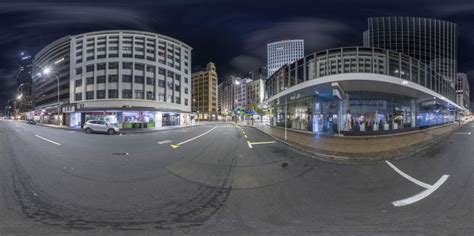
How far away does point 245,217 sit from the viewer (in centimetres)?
439

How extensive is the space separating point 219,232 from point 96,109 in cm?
5226

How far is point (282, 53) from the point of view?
14962 cm

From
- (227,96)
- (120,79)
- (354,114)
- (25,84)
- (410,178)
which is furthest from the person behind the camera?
(227,96)

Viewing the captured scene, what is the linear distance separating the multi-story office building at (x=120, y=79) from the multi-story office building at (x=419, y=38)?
44.4 meters

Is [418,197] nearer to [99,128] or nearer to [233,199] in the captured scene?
[233,199]

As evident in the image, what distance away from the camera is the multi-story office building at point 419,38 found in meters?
68.4

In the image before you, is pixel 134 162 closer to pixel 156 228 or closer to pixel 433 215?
pixel 156 228

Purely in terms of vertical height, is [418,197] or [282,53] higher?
[282,53]

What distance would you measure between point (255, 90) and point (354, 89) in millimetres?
108867

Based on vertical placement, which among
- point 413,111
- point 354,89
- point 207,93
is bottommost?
point 413,111

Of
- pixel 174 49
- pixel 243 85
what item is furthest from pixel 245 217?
pixel 243 85

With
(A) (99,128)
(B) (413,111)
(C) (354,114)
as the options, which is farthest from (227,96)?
(C) (354,114)

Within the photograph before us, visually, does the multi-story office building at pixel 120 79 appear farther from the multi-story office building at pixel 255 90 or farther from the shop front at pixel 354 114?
the multi-story office building at pixel 255 90

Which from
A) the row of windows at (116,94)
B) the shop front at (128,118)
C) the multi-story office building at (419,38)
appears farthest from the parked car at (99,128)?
the multi-story office building at (419,38)
